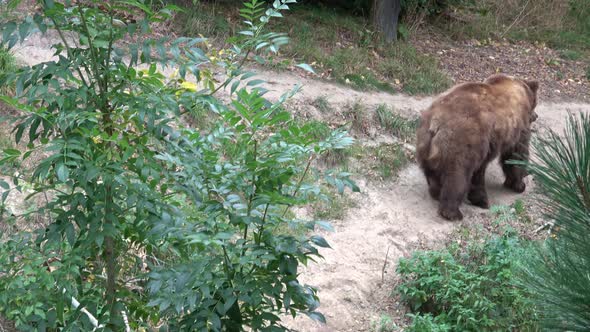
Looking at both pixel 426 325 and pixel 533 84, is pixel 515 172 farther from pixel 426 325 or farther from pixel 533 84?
pixel 426 325

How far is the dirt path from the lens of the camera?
710cm

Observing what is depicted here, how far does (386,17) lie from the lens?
41.0ft

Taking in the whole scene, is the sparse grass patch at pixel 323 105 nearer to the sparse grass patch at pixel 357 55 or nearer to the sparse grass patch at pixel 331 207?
the sparse grass patch at pixel 357 55

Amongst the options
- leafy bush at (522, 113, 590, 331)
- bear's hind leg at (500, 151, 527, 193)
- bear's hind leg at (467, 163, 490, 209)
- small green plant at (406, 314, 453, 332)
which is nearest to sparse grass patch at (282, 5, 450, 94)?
bear's hind leg at (500, 151, 527, 193)

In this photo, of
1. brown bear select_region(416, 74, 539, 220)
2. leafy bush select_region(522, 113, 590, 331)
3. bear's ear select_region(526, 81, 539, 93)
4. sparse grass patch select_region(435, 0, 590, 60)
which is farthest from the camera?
sparse grass patch select_region(435, 0, 590, 60)

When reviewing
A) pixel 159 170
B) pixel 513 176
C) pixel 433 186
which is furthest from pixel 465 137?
pixel 159 170

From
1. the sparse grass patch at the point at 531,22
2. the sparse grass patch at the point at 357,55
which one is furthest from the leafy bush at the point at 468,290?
the sparse grass patch at the point at 531,22

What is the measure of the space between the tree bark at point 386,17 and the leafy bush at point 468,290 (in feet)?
18.3

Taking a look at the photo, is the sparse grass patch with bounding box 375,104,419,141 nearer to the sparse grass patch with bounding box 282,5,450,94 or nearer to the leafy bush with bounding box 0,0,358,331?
the sparse grass patch with bounding box 282,5,450,94

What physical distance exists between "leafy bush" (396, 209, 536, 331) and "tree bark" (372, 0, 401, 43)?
18.3 feet

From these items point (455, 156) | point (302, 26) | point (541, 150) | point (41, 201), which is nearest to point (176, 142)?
point (541, 150)

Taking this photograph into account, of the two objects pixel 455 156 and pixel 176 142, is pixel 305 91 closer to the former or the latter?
pixel 455 156

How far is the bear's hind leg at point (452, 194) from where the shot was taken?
8.65m

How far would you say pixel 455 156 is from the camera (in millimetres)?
8578
